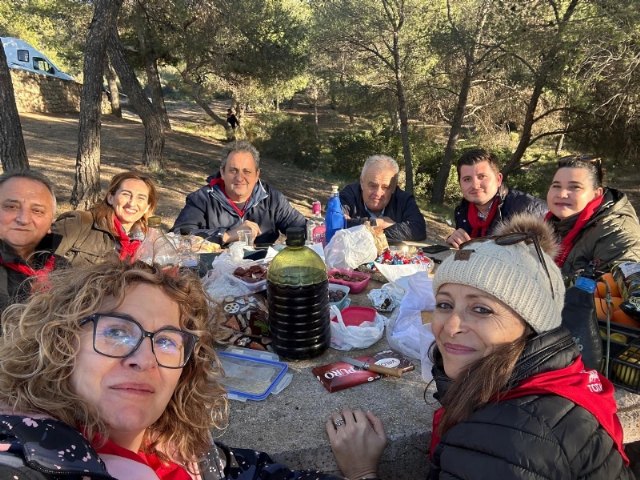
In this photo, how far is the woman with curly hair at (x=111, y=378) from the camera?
98 centimetres

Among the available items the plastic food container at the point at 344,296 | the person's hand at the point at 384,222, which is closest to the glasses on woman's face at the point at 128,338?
the plastic food container at the point at 344,296

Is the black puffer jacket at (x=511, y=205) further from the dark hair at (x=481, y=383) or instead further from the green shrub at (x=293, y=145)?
the green shrub at (x=293, y=145)

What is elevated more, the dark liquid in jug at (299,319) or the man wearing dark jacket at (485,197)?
the man wearing dark jacket at (485,197)

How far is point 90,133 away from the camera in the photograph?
8.09m

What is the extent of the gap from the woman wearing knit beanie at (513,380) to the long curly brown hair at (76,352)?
0.63 metres

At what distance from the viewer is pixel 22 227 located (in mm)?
2674

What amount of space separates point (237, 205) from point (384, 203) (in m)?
1.42

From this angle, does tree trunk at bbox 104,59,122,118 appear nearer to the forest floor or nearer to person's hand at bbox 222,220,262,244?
the forest floor

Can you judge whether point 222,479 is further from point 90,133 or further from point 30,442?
point 90,133

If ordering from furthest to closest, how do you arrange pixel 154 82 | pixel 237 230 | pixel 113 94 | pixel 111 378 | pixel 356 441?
pixel 113 94, pixel 154 82, pixel 237 230, pixel 356 441, pixel 111 378

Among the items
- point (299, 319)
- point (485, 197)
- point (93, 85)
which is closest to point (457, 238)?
point (485, 197)

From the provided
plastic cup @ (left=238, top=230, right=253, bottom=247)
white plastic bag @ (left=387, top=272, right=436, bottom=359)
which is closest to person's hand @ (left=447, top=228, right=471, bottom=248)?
white plastic bag @ (left=387, top=272, right=436, bottom=359)

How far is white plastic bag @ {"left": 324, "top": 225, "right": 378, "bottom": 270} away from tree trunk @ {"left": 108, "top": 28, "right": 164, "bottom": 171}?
9.03m

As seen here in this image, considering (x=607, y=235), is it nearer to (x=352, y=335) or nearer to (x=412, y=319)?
(x=412, y=319)
